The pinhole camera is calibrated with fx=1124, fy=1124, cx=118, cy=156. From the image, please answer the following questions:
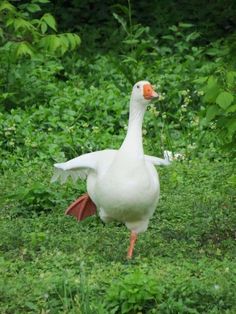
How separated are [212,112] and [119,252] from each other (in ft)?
3.60

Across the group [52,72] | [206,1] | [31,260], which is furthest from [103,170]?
[206,1]

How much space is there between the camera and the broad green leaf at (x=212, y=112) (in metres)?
6.93

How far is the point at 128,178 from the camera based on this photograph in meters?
7.03

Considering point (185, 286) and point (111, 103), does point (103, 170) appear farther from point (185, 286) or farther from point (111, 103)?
point (111, 103)

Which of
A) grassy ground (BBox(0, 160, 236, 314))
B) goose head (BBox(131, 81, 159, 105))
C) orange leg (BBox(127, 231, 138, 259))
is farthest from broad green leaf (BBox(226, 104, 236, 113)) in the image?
orange leg (BBox(127, 231, 138, 259))

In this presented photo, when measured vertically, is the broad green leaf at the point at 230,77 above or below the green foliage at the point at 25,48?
above

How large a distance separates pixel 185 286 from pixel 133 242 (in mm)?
1221

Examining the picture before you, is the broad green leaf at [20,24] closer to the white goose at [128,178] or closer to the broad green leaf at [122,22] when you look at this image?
the white goose at [128,178]

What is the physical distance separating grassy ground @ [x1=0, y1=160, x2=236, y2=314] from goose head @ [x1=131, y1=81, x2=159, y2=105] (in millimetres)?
954

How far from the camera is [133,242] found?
7184 millimetres

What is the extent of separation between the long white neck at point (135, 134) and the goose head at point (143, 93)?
0.10 feet

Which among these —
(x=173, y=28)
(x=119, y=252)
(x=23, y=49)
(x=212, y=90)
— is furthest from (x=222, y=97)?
(x=173, y=28)

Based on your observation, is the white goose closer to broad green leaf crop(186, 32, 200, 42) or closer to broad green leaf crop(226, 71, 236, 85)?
broad green leaf crop(226, 71, 236, 85)

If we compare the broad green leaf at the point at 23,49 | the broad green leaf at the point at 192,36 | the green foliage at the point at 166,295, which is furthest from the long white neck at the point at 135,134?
the broad green leaf at the point at 192,36
